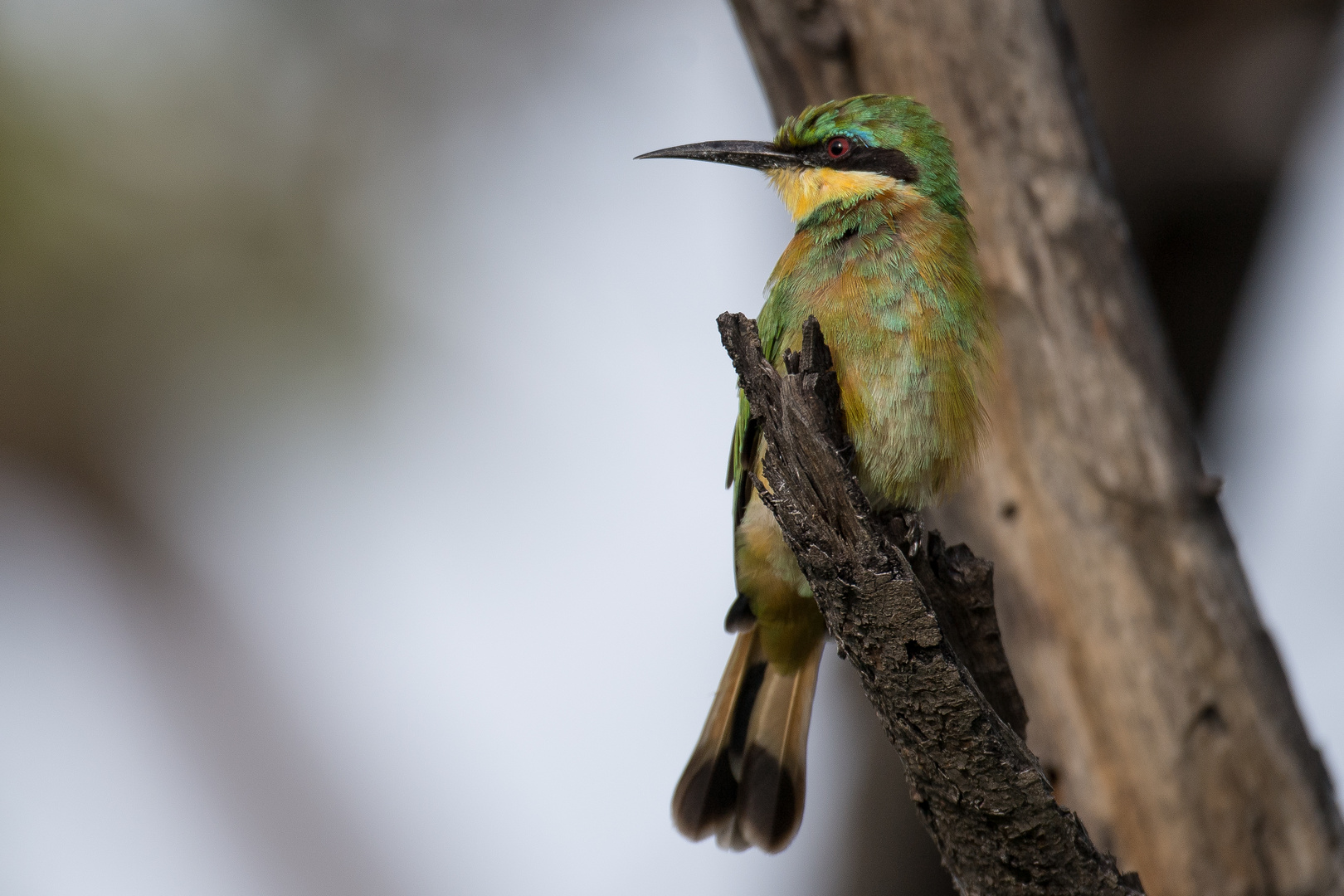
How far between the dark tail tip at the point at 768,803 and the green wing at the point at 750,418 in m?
0.85

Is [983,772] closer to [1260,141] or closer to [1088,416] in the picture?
[1088,416]

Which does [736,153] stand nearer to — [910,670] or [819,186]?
[819,186]

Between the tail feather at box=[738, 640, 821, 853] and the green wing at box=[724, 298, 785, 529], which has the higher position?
the green wing at box=[724, 298, 785, 529]

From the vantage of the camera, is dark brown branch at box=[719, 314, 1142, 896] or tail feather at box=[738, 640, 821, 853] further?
tail feather at box=[738, 640, 821, 853]

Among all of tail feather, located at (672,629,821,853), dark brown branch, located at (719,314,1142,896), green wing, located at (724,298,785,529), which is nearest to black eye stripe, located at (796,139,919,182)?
green wing, located at (724,298,785,529)

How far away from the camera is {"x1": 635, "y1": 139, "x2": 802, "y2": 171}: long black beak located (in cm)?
376

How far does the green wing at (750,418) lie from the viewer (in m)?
3.27

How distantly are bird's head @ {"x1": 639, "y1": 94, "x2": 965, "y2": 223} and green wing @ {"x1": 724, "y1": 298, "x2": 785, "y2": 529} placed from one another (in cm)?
43

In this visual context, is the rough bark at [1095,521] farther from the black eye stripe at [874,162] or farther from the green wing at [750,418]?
the green wing at [750,418]

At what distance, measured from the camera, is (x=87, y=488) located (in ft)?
18.6

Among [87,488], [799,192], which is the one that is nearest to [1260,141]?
[799,192]

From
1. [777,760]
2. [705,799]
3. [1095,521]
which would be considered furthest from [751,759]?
[1095,521]

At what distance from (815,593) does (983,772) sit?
19.8 inches

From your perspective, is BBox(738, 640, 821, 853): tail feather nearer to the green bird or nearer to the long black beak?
the green bird
